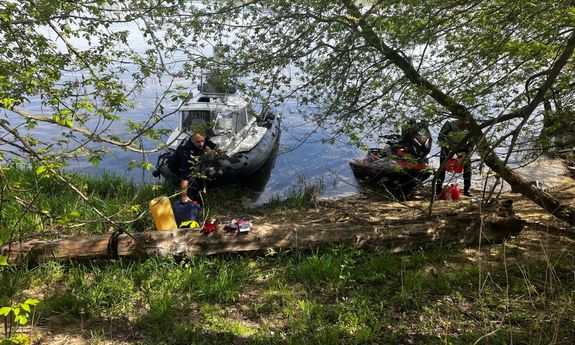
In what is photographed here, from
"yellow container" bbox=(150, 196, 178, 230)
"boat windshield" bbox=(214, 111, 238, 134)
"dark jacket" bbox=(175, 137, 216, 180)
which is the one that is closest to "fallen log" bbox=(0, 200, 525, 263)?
"yellow container" bbox=(150, 196, 178, 230)

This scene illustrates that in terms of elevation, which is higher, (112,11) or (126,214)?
(112,11)

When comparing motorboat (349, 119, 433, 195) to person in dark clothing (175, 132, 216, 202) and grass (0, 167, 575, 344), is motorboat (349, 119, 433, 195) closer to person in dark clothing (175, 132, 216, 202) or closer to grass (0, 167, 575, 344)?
grass (0, 167, 575, 344)

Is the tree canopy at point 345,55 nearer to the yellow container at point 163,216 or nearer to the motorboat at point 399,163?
the motorboat at point 399,163

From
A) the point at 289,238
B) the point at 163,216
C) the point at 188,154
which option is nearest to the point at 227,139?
the point at 188,154

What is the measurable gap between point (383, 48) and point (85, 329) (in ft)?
14.2

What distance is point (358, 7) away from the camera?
17.4 feet

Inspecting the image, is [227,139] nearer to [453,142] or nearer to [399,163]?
[399,163]

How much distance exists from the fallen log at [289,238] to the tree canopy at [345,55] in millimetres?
751

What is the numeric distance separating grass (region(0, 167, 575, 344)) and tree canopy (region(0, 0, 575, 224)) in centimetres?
123

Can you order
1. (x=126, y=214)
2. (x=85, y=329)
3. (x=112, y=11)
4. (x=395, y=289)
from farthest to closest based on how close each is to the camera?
(x=126, y=214) → (x=112, y=11) → (x=395, y=289) → (x=85, y=329)

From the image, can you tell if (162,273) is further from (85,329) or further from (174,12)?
(174,12)

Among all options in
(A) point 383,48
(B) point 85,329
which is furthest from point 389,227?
(B) point 85,329

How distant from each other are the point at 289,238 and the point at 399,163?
1.70 metres

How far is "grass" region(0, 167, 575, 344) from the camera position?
3322 millimetres
